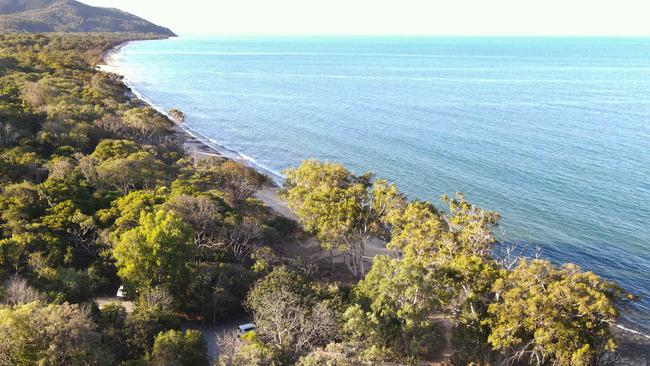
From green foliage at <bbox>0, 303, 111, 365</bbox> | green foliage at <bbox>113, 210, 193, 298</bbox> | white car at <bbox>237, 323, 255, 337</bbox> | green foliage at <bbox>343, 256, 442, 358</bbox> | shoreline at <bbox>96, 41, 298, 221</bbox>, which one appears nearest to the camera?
green foliage at <bbox>0, 303, 111, 365</bbox>

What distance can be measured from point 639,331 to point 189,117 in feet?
262

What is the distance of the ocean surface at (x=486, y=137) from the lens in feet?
147

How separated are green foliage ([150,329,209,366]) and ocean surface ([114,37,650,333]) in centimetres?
2688

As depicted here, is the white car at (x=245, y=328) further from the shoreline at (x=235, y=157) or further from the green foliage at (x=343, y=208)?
the shoreline at (x=235, y=157)

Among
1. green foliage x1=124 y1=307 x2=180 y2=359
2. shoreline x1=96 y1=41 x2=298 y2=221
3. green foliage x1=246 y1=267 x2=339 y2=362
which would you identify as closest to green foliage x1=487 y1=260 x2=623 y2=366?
green foliage x1=246 y1=267 x2=339 y2=362

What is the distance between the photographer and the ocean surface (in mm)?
44812

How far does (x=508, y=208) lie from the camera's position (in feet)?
159

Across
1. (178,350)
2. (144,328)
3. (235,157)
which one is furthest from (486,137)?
(178,350)

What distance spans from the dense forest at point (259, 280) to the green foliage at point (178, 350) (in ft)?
0.19

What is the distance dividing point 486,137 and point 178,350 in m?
63.6

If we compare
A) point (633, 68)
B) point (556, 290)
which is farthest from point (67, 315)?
point (633, 68)

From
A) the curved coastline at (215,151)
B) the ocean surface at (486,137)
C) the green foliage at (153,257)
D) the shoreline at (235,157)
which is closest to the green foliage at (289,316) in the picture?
the green foliage at (153,257)

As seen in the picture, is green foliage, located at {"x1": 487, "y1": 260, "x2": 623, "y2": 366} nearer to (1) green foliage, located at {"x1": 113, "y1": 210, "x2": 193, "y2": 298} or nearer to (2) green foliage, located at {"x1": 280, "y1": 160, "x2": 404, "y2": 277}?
(2) green foliage, located at {"x1": 280, "y1": 160, "x2": 404, "y2": 277}

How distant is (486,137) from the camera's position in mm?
74375
